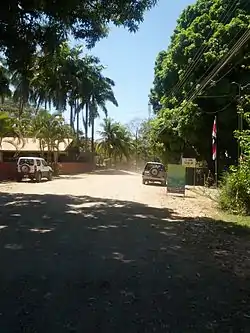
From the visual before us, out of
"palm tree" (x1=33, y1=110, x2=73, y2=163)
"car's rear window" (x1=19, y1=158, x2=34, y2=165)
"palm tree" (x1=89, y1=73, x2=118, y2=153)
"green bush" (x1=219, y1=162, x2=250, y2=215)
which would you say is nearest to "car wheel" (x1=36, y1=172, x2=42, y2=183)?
"car's rear window" (x1=19, y1=158, x2=34, y2=165)

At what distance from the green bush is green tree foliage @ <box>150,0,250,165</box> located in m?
11.8

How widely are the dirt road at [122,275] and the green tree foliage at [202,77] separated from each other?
17093 millimetres

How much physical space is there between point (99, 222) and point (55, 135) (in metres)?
36.4

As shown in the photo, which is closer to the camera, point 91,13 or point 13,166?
point 91,13

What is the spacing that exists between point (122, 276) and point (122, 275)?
2.6 inches

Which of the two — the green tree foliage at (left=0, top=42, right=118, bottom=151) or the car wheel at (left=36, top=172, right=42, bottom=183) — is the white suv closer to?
the car wheel at (left=36, top=172, right=42, bottom=183)

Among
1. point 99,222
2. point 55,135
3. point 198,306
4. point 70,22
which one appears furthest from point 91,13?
point 55,135

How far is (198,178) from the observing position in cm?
3675

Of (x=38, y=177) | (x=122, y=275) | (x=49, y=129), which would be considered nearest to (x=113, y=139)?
(x=49, y=129)

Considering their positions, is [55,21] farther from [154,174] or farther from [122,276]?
[154,174]

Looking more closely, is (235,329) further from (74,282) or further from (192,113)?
(192,113)

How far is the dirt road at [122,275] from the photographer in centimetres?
516

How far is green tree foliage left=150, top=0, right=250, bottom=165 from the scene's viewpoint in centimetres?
2911

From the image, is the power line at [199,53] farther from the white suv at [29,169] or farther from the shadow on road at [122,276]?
the shadow on road at [122,276]
